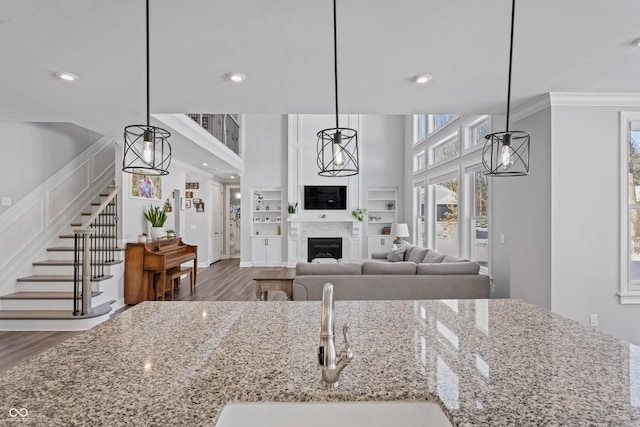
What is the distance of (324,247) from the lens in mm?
8578

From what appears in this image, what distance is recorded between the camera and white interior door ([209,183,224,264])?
902 cm

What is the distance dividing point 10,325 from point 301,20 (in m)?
4.58

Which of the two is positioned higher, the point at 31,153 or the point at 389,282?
the point at 31,153

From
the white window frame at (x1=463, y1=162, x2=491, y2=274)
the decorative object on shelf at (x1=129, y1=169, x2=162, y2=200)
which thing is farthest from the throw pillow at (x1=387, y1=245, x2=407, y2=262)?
the decorative object on shelf at (x1=129, y1=169, x2=162, y2=200)

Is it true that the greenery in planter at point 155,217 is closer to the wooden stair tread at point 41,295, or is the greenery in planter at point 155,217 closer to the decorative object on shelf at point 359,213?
the wooden stair tread at point 41,295

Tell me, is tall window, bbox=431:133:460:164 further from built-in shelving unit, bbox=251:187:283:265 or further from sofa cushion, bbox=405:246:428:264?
built-in shelving unit, bbox=251:187:283:265

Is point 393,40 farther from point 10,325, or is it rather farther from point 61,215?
point 61,215

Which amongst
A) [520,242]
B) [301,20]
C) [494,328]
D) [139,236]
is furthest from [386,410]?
[139,236]

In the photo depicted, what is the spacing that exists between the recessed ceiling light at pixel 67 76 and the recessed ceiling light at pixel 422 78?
283cm

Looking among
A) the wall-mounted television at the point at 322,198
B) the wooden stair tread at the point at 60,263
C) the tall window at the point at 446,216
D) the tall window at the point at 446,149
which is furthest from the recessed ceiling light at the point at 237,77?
the wall-mounted television at the point at 322,198

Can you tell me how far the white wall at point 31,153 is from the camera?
4.26 meters

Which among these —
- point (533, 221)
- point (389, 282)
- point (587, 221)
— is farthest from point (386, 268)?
point (587, 221)

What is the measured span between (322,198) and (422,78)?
5838 millimetres

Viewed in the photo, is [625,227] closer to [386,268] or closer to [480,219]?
[480,219]
